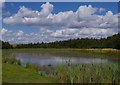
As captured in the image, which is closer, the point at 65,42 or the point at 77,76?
the point at 77,76

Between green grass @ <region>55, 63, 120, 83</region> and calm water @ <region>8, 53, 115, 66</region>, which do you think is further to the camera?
calm water @ <region>8, 53, 115, 66</region>

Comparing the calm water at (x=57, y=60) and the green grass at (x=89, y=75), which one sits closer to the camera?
the green grass at (x=89, y=75)

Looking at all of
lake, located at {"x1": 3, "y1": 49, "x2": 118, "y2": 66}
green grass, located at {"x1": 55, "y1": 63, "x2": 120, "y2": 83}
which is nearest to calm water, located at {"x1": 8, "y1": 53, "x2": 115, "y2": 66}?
lake, located at {"x1": 3, "y1": 49, "x2": 118, "y2": 66}

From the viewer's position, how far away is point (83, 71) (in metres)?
14.4

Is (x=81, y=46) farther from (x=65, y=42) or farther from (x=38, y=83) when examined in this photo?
(x=38, y=83)

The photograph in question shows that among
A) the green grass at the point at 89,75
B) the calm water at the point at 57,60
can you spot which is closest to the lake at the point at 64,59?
the calm water at the point at 57,60

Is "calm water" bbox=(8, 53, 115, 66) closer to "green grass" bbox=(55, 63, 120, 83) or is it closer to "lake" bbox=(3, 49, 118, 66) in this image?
"lake" bbox=(3, 49, 118, 66)

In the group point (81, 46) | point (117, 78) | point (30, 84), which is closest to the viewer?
point (30, 84)

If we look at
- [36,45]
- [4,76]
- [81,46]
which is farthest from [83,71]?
[36,45]

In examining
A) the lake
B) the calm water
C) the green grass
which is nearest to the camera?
the green grass

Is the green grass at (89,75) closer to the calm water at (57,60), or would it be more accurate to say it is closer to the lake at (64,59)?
the lake at (64,59)

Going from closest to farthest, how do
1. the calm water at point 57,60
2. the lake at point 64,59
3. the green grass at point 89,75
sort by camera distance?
1. the green grass at point 89,75
2. the calm water at point 57,60
3. the lake at point 64,59

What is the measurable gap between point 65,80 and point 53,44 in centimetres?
6868

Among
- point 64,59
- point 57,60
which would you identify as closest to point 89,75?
point 57,60
